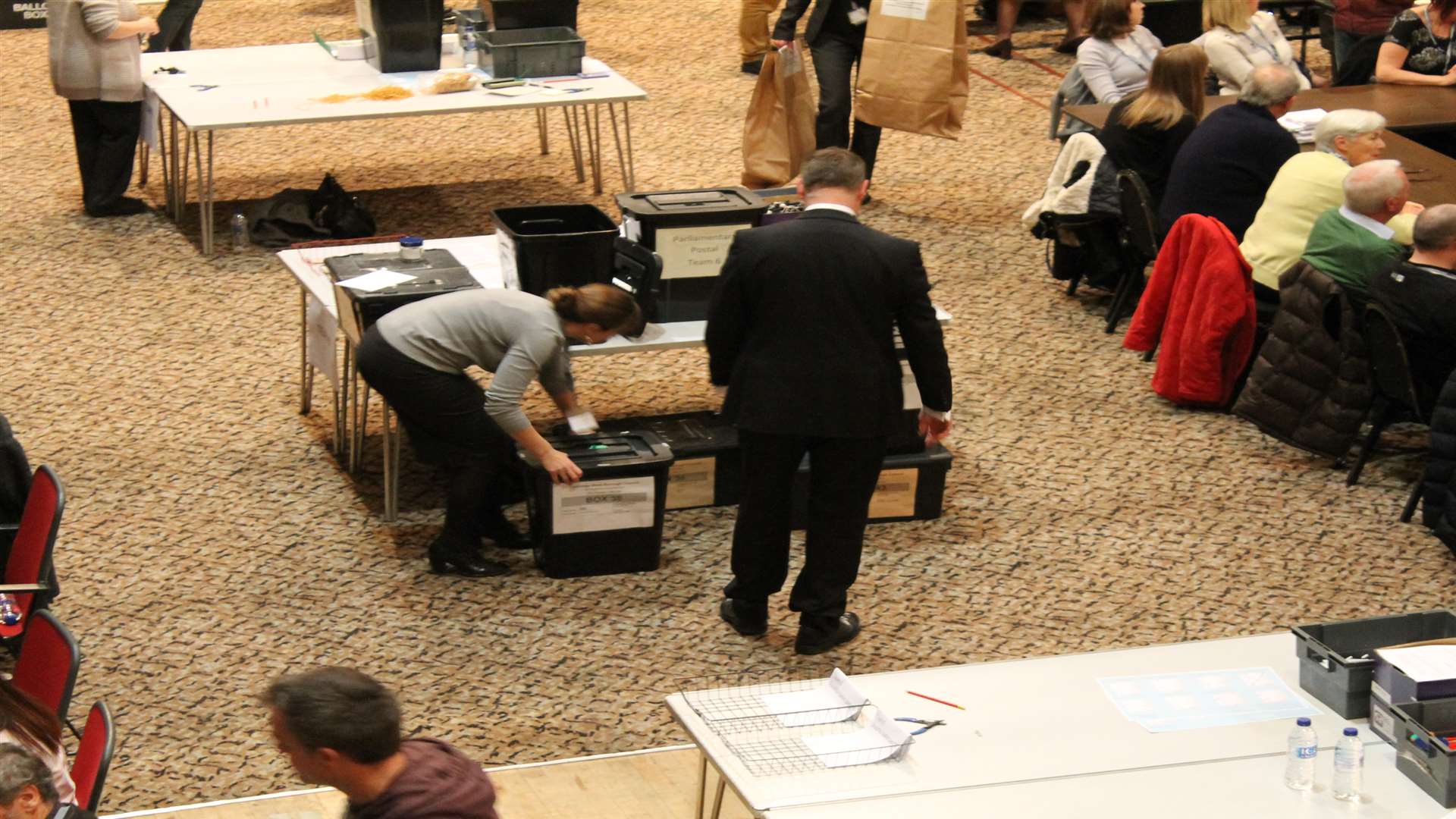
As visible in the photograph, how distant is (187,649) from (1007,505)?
102 inches

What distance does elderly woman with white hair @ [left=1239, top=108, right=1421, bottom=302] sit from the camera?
5977 millimetres

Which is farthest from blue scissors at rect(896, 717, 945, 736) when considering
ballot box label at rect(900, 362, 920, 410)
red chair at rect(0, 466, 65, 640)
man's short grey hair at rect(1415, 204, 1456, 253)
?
man's short grey hair at rect(1415, 204, 1456, 253)

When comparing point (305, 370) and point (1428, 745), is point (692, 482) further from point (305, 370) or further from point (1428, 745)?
point (1428, 745)

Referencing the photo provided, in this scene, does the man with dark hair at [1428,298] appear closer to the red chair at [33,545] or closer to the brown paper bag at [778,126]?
the brown paper bag at [778,126]

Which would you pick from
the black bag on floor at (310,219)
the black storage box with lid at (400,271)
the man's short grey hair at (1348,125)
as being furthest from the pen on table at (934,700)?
the black bag on floor at (310,219)

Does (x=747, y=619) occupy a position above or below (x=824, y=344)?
below

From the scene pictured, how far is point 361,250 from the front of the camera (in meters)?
5.77

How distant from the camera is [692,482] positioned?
5441 mm

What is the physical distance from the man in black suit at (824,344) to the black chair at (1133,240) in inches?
96.8

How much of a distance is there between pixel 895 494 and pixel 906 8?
3.11m

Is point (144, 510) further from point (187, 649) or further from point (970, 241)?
point (970, 241)

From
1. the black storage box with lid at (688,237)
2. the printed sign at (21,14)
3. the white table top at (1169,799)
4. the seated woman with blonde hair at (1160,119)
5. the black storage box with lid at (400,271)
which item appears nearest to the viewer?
the white table top at (1169,799)

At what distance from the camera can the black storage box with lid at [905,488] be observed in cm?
536

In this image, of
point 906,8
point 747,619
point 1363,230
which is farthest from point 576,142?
point 747,619
